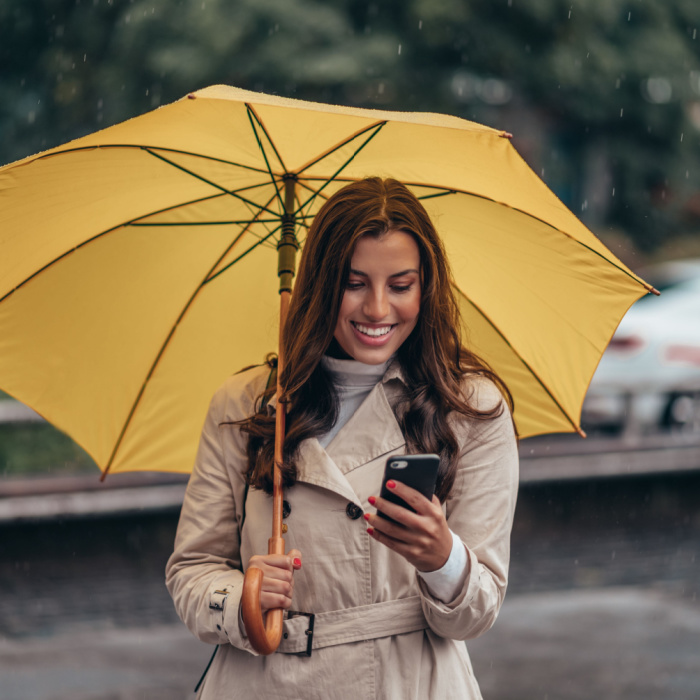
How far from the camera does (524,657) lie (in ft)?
21.5

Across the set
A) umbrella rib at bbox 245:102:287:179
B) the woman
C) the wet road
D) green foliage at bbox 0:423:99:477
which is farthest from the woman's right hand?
green foliage at bbox 0:423:99:477

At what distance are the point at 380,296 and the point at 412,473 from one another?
480 mm

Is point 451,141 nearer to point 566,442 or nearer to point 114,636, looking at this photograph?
point 114,636

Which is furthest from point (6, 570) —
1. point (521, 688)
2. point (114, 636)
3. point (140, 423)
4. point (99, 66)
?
point (99, 66)

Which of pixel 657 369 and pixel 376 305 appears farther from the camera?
pixel 657 369

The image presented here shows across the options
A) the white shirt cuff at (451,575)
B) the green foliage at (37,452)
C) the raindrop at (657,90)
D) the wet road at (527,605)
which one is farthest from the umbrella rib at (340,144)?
the raindrop at (657,90)

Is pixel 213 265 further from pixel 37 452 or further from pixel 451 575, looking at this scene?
pixel 37 452

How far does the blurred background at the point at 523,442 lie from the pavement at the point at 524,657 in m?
0.02

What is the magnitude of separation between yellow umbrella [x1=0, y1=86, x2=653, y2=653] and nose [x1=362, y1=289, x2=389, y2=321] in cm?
40

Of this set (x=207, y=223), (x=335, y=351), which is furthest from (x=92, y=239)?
(x=335, y=351)

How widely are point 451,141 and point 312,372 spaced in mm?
654

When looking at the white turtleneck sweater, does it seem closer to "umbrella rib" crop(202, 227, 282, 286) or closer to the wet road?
"umbrella rib" crop(202, 227, 282, 286)

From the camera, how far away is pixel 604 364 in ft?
36.8

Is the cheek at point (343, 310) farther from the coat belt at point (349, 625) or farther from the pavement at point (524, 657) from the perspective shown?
the pavement at point (524, 657)
